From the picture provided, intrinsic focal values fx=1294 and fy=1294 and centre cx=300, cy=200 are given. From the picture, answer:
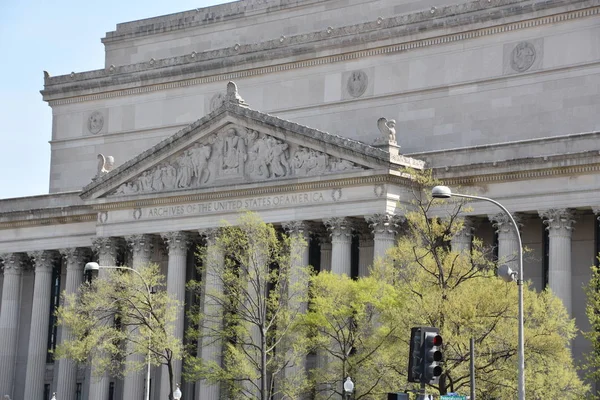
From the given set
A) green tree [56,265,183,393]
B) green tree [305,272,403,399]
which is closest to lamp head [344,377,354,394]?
green tree [305,272,403,399]

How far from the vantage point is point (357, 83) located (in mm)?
87562

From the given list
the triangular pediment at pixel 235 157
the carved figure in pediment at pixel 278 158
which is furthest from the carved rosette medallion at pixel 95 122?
the carved figure in pediment at pixel 278 158

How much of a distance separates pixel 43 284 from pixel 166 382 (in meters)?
14.7

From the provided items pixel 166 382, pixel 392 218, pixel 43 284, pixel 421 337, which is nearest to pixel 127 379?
pixel 166 382

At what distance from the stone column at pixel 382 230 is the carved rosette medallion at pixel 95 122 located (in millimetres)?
34460

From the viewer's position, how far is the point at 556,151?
69562 millimetres

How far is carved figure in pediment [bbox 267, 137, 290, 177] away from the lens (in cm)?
7650

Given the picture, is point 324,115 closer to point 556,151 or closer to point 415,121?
point 415,121

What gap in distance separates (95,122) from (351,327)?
4183 centimetres

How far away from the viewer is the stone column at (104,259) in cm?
8325

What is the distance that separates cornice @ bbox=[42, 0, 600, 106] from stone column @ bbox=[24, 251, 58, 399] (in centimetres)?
1633

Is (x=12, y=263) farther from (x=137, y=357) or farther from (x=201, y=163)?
(x=201, y=163)

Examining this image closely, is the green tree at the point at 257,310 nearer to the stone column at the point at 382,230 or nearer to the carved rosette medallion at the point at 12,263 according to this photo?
the stone column at the point at 382,230

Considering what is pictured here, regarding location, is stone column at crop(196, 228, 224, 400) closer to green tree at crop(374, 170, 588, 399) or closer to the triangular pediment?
the triangular pediment
